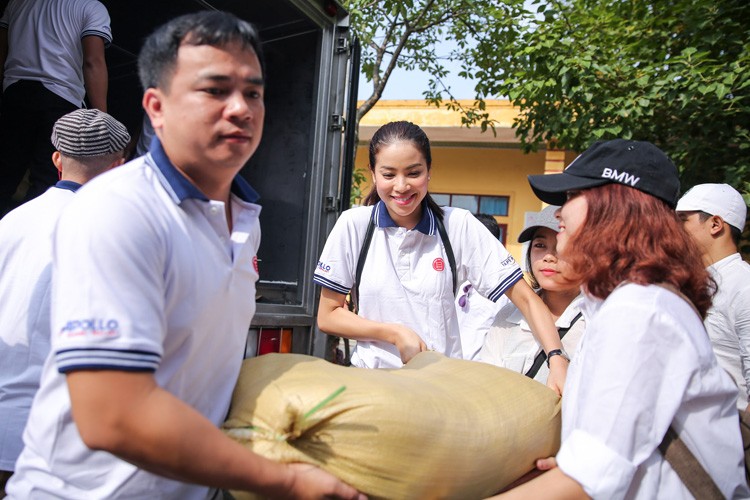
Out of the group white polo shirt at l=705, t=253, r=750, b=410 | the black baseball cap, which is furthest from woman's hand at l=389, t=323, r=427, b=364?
white polo shirt at l=705, t=253, r=750, b=410

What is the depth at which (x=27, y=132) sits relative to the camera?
127 inches

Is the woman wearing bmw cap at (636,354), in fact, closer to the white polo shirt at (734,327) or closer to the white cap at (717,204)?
the white polo shirt at (734,327)

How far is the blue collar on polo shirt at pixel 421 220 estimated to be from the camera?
247cm

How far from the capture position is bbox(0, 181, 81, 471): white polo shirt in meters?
1.71

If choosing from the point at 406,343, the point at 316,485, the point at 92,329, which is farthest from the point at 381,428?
the point at 406,343

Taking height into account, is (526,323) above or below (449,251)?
below

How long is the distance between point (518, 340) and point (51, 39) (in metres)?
2.54

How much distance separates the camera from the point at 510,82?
602 cm

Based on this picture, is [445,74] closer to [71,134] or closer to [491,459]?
[71,134]

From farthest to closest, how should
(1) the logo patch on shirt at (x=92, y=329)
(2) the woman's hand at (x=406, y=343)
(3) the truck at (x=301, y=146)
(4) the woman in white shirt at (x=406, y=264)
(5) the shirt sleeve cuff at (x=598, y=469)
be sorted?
(3) the truck at (x=301, y=146) → (4) the woman in white shirt at (x=406, y=264) → (2) the woman's hand at (x=406, y=343) → (5) the shirt sleeve cuff at (x=598, y=469) → (1) the logo patch on shirt at (x=92, y=329)

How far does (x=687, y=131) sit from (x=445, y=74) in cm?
485

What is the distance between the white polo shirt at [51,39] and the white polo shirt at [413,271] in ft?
5.59

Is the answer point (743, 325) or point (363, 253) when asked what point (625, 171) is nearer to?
point (363, 253)

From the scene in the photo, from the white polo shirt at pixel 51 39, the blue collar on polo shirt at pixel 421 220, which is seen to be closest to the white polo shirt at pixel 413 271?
the blue collar on polo shirt at pixel 421 220
